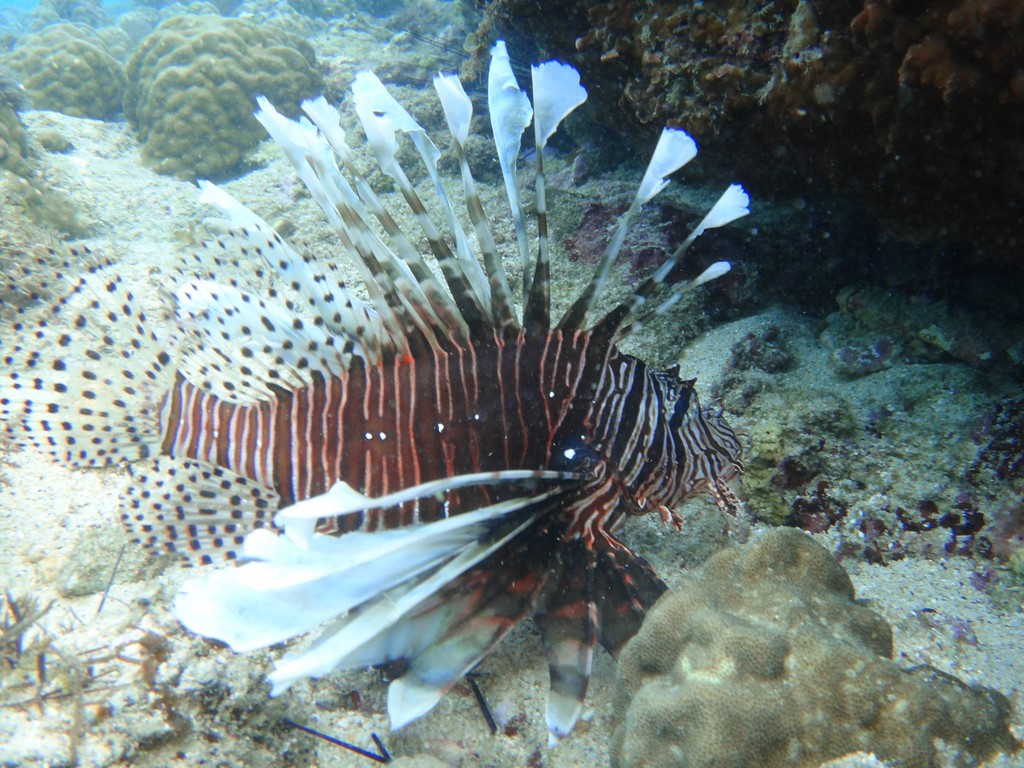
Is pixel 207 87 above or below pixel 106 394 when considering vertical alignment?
above

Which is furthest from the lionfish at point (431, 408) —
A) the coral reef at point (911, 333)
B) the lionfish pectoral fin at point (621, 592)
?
the coral reef at point (911, 333)

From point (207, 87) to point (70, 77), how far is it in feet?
12.4

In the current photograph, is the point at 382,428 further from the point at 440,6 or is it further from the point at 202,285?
the point at 440,6

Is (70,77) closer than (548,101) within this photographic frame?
No

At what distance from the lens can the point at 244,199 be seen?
8508mm

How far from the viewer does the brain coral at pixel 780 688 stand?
1992mm

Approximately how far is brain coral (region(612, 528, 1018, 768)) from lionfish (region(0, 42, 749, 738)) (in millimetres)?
258

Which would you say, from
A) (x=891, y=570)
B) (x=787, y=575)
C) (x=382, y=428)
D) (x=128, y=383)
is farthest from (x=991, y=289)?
(x=128, y=383)

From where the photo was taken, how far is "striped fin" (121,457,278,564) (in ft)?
9.12

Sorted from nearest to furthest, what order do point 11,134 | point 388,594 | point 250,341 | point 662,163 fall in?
1. point 388,594
2. point 662,163
3. point 250,341
4. point 11,134

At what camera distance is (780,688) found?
6.88 ft

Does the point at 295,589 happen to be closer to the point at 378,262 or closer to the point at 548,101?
the point at 378,262

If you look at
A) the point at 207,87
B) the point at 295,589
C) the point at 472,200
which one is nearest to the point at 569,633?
the point at 295,589

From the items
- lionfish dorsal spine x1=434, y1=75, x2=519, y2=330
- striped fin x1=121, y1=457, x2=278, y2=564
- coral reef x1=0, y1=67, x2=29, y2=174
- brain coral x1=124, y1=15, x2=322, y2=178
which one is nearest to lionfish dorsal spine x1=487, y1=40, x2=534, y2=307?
lionfish dorsal spine x1=434, y1=75, x2=519, y2=330
